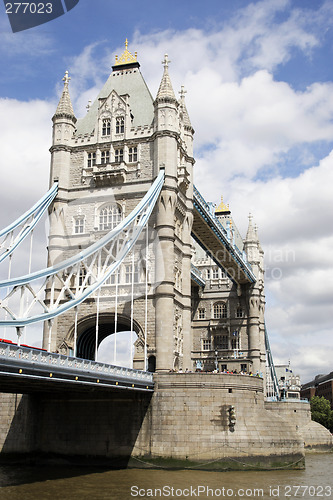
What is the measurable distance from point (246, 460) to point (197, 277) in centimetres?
3183

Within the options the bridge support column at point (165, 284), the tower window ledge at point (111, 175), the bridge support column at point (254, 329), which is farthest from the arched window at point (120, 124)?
the bridge support column at point (254, 329)

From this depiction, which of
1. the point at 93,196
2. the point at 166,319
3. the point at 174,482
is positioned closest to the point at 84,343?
the point at 166,319

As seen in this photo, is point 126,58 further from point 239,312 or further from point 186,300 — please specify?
point 239,312

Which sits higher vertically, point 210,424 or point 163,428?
point 210,424

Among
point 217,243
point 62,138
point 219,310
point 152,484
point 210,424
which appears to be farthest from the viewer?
point 219,310

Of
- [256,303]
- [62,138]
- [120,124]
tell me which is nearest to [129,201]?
[120,124]

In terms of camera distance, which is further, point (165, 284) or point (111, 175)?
point (111, 175)

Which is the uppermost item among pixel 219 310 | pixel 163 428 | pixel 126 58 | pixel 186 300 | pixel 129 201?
pixel 126 58

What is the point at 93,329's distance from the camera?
3847cm

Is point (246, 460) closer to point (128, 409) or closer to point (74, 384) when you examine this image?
point (128, 409)

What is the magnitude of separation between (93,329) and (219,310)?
27622 mm

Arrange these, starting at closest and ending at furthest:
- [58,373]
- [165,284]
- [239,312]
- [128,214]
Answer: [58,373] < [165,284] < [128,214] < [239,312]

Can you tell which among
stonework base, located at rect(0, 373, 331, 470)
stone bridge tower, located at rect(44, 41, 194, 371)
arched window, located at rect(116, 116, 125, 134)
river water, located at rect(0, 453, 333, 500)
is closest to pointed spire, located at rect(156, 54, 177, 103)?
stone bridge tower, located at rect(44, 41, 194, 371)

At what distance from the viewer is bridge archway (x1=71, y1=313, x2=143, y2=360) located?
36.0m
